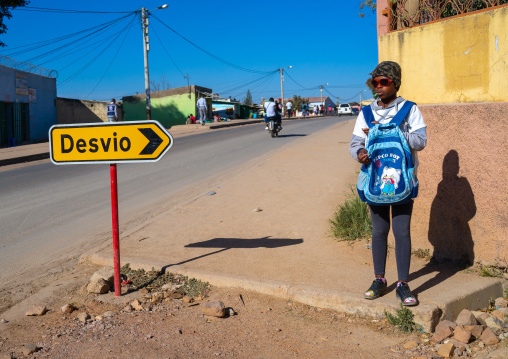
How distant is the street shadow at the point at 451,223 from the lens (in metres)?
4.17

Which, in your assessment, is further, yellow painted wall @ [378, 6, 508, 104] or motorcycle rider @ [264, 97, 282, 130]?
motorcycle rider @ [264, 97, 282, 130]

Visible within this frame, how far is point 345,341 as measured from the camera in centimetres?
318

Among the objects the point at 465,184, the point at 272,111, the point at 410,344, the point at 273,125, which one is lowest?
the point at 410,344

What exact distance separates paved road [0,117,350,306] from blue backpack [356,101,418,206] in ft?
11.0

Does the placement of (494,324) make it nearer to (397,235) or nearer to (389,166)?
(397,235)

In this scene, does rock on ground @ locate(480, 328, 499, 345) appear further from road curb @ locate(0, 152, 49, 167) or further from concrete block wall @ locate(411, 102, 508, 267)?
road curb @ locate(0, 152, 49, 167)

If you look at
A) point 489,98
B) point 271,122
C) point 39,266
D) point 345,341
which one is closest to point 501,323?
point 345,341

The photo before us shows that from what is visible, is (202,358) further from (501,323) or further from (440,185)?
(440,185)

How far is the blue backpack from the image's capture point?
334 centimetres

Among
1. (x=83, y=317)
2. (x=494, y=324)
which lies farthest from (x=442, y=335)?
(x=83, y=317)

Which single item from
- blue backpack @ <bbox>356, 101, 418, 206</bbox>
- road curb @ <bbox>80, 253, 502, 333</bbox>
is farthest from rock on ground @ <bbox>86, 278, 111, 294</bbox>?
blue backpack @ <bbox>356, 101, 418, 206</bbox>

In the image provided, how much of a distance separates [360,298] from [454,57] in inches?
94.9

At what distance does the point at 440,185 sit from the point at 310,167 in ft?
19.2

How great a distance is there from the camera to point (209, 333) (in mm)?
3295
